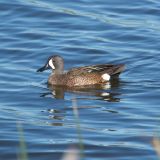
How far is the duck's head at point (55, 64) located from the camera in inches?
654

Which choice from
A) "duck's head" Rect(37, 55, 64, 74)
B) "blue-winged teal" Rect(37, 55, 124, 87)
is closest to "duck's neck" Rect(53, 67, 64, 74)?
"duck's head" Rect(37, 55, 64, 74)

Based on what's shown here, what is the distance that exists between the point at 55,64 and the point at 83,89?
0.90m

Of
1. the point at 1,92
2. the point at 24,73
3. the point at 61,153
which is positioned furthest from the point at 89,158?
the point at 24,73

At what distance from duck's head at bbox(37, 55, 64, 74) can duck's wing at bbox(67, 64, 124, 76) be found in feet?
0.99

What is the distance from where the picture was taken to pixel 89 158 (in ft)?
35.3

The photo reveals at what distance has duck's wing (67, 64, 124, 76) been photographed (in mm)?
16328

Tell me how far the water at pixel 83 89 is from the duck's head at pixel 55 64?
0.89 ft

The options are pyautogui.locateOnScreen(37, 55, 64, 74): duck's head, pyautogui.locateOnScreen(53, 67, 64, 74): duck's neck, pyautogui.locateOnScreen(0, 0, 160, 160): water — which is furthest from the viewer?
pyautogui.locateOnScreen(53, 67, 64, 74): duck's neck

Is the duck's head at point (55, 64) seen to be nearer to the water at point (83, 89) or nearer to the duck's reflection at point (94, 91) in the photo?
the water at point (83, 89)

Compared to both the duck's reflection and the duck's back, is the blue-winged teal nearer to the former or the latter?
the duck's back

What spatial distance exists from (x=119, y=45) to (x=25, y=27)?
2.92m

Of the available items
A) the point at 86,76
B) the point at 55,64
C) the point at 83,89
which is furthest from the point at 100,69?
the point at 55,64

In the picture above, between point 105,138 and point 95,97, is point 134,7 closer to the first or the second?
point 95,97

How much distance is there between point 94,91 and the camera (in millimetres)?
15945
